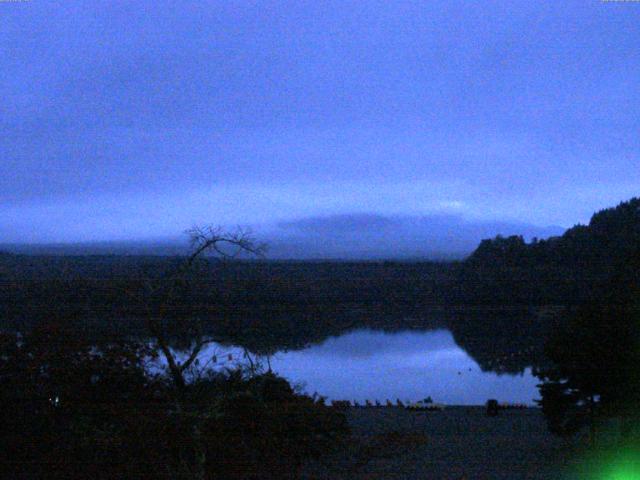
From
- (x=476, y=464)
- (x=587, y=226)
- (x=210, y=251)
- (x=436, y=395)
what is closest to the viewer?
(x=476, y=464)

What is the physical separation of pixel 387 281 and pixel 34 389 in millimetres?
2381

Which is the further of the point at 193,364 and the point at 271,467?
the point at 193,364

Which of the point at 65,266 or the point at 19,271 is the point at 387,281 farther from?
the point at 19,271

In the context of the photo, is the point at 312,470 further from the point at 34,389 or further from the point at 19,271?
the point at 19,271

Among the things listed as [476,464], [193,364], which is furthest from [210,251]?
[476,464]

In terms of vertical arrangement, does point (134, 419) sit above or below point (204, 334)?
below

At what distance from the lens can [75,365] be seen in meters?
4.39

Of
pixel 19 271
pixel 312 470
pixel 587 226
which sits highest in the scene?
pixel 587 226

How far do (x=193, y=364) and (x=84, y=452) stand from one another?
0.84 m

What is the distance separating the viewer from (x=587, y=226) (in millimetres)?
6070

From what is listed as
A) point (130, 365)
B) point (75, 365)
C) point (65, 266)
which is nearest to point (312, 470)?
point (130, 365)

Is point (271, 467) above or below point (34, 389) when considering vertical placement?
below

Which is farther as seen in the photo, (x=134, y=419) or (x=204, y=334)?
(x=204, y=334)

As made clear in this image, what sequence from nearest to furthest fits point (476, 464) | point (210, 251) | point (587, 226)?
point (476, 464) < point (210, 251) < point (587, 226)
